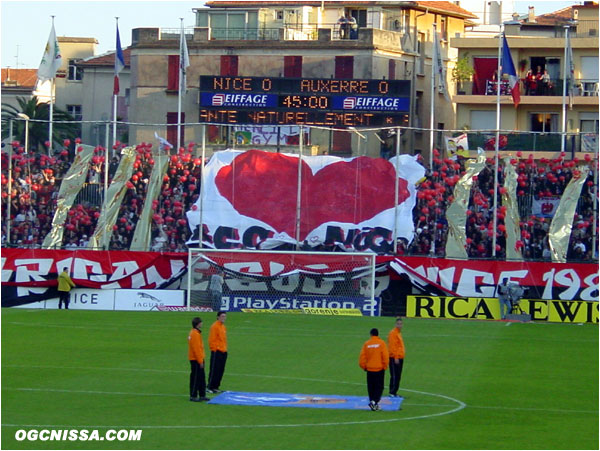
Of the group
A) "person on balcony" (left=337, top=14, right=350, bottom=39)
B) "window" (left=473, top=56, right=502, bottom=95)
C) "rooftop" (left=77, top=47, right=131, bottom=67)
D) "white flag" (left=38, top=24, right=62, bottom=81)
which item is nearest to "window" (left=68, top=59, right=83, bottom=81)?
"rooftop" (left=77, top=47, right=131, bottom=67)

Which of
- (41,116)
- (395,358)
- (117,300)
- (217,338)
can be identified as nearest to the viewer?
(217,338)

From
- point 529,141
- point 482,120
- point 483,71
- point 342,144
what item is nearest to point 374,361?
point 529,141

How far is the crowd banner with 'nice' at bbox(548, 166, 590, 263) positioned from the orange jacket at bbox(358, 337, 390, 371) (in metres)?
24.7

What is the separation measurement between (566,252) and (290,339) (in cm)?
1378

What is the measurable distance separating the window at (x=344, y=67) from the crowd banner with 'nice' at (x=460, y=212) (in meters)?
25.9

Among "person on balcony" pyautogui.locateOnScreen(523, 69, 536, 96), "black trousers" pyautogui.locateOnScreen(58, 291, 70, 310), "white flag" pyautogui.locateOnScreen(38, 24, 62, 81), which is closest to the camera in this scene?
"black trousers" pyautogui.locateOnScreen(58, 291, 70, 310)

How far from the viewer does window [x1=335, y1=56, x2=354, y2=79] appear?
238 feet

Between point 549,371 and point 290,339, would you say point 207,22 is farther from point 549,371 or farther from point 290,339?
point 549,371

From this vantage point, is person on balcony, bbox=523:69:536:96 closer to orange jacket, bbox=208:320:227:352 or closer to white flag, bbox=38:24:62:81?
white flag, bbox=38:24:62:81

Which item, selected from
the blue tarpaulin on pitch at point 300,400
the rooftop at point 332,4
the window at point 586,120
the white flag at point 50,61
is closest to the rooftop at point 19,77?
the rooftop at point 332,4

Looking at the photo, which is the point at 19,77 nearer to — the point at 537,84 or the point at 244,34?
the point at 244,34

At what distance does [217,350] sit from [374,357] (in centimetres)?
345

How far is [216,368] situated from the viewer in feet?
79.6

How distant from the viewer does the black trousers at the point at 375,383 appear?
73.0 feet
